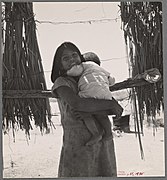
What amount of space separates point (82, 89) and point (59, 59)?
0.14 meters

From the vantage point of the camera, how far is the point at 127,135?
169 centimetres

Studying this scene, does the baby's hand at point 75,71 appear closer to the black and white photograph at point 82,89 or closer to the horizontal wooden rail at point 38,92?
the black and white photograph at point 82,89

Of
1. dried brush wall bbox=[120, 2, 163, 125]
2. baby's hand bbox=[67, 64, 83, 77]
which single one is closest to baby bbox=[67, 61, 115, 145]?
baby's hand bbox=[67, 64, 83, 77]

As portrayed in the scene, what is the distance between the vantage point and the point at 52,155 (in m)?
1.67

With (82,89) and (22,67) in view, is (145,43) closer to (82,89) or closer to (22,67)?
(82,89)

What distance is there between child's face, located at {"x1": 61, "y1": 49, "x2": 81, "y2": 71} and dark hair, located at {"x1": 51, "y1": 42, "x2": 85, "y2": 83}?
0.01 metres

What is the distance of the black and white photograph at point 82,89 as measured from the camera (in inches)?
65.9

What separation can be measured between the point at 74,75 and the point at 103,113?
0.59ft

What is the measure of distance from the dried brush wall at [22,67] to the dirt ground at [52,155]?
0.16ft

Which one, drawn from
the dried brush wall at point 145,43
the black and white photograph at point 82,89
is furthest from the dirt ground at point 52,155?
the dried brush wall at point 145,43

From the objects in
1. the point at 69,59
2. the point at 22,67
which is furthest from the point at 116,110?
the point at 22,67

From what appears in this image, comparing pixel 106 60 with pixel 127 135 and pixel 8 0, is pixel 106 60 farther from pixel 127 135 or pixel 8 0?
pixel 8 0

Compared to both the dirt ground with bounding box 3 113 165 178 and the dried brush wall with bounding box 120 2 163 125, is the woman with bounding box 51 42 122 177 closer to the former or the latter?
the dirt ground with bounding box 3 113 165 178

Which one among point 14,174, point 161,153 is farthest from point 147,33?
point 14,174
